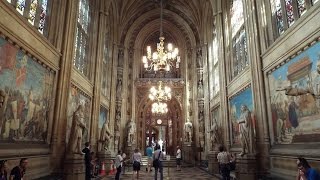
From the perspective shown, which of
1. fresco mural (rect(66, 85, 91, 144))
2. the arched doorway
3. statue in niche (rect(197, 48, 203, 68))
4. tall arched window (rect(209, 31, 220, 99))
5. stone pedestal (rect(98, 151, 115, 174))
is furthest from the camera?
the arched doorway

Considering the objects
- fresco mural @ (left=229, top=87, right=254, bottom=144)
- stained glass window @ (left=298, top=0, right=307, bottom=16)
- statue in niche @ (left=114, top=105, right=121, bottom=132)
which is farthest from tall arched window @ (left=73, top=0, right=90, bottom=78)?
stained glass window @ (left=298, top=0, right=307, bottom=16)

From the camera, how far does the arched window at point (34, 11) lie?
26.1 ft

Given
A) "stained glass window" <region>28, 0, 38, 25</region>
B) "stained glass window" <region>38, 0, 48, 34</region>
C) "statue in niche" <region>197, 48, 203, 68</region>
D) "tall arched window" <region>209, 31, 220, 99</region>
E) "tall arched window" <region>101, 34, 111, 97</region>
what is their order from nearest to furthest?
"stained glass window" <region>28, 0, 38, 25</region> → "stained glass window" <region>38, 0, 48, 34</region> → "tall arched window" <region>209, 31, 220, 99</region> → "tall arched window" <region>101, 34, 111, 97</region> → "statue in niche" <region>197, 48, 203, 68</region>

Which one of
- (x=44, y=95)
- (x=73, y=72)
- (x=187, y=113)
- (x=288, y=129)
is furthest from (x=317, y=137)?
(x=187, y=113)

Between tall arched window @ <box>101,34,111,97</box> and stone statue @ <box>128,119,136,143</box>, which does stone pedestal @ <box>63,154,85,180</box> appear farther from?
stone statue @ <box>128,119,136,143</box>

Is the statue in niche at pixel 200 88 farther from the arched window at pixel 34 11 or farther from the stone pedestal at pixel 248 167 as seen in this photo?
the arched window at pixel 34 11

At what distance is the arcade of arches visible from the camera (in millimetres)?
7103

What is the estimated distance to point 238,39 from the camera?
13844mm

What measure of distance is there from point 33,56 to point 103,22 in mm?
9246

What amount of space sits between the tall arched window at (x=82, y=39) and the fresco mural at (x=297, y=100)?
9.30 m

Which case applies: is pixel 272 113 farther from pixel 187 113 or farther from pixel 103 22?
pixel 187 113

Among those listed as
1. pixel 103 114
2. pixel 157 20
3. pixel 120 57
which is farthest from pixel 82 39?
pixel 157 20

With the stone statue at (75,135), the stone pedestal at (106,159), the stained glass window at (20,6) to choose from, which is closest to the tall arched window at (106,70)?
the stone pedestal at (106,159)

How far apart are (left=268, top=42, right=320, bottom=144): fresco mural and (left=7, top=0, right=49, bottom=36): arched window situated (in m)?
7.81
